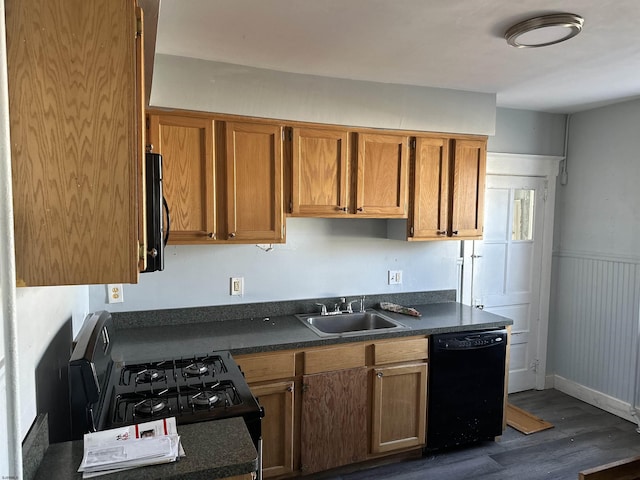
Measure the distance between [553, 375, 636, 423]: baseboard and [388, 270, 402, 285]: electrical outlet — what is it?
1.95 metres

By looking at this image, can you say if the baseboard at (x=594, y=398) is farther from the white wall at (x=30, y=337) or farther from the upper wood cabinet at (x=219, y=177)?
the white wall at (x=30, y=337)

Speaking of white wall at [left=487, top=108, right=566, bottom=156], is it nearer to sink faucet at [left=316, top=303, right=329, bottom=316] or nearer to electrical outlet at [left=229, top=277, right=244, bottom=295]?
sink faucet at [left=316, top=303, right=329, bottom=316]

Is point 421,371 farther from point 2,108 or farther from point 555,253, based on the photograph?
point 2,108

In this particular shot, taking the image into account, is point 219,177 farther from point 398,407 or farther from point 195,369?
point 398,407

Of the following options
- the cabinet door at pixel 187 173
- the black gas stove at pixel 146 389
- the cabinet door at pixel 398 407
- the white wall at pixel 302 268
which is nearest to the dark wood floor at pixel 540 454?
the cabinet door at pixel 398 407

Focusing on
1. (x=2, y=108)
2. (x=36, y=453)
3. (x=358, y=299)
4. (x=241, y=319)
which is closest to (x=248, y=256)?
(x=241, y=319)

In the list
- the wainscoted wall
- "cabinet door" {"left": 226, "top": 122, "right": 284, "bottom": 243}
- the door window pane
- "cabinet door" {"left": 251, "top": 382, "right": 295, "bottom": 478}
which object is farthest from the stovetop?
the wainscoted wall

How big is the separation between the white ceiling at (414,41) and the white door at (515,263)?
976 millimetres

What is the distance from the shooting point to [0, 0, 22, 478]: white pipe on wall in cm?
96

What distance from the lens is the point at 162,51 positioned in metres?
2.37

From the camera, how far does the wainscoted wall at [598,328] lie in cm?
348

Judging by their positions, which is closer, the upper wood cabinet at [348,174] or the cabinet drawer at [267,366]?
the cabinet drawer at [267,366]

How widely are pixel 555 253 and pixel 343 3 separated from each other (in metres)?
3.26

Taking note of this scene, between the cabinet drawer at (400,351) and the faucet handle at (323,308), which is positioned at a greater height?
the faucet handle at (323,308)
